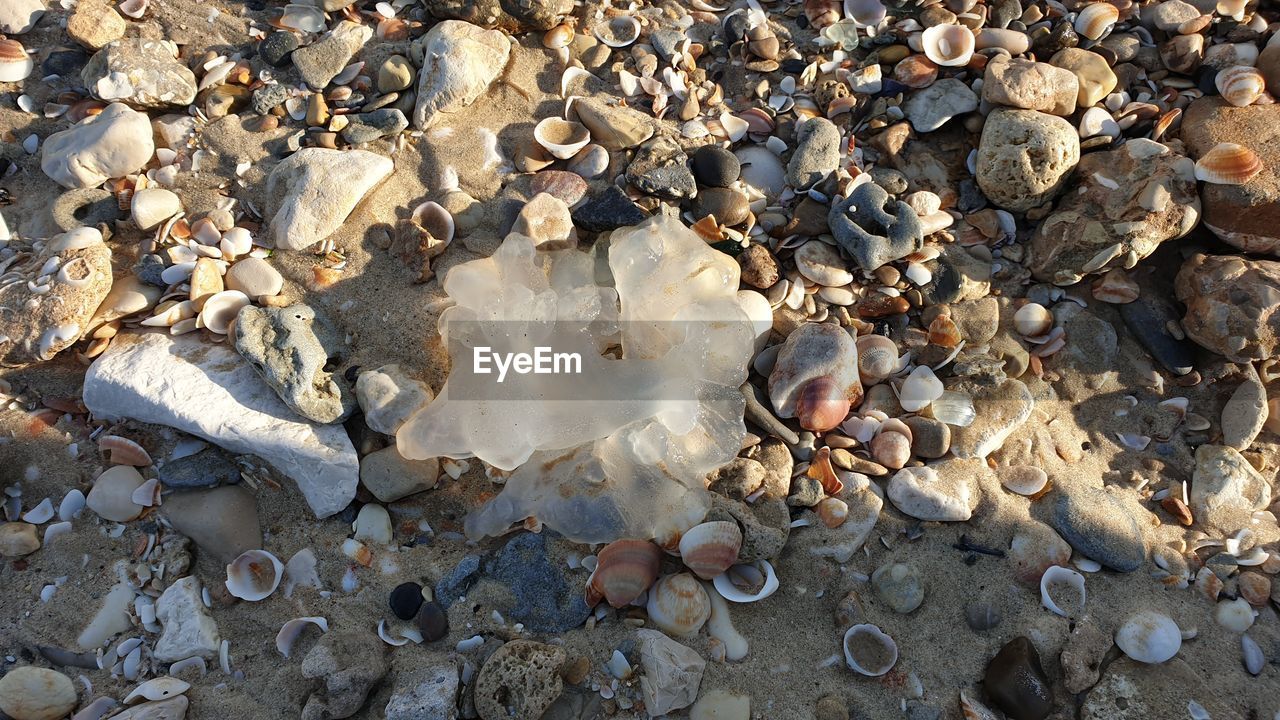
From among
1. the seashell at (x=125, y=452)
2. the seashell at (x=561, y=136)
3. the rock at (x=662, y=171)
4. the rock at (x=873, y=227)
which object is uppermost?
the seashell at (x=561, y=136)

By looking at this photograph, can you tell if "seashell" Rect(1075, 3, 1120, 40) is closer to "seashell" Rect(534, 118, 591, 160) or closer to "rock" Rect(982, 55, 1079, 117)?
"rock" Rect(982, 55, 1079, 117)

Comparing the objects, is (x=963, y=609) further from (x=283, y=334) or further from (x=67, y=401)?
(x=67, y=401)

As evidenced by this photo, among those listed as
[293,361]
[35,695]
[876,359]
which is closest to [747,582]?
[876,359]

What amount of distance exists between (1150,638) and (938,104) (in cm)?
230

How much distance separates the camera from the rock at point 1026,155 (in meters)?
3.23

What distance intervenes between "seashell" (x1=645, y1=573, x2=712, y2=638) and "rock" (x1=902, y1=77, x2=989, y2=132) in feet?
7.49

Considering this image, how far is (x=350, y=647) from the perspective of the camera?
2.50 meters

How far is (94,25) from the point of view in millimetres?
3492

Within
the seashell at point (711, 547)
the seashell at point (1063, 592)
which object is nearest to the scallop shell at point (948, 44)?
the seashell at point (1063, 592)

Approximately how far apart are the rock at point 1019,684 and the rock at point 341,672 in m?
1.99

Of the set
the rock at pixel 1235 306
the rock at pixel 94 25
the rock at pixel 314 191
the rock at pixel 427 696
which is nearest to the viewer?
the rock at pixel 427 696

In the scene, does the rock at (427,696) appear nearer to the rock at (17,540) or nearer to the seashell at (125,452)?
the seashell at (125,452)

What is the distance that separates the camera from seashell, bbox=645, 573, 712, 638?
259cm

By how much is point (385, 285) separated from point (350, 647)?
1417 millimetres
